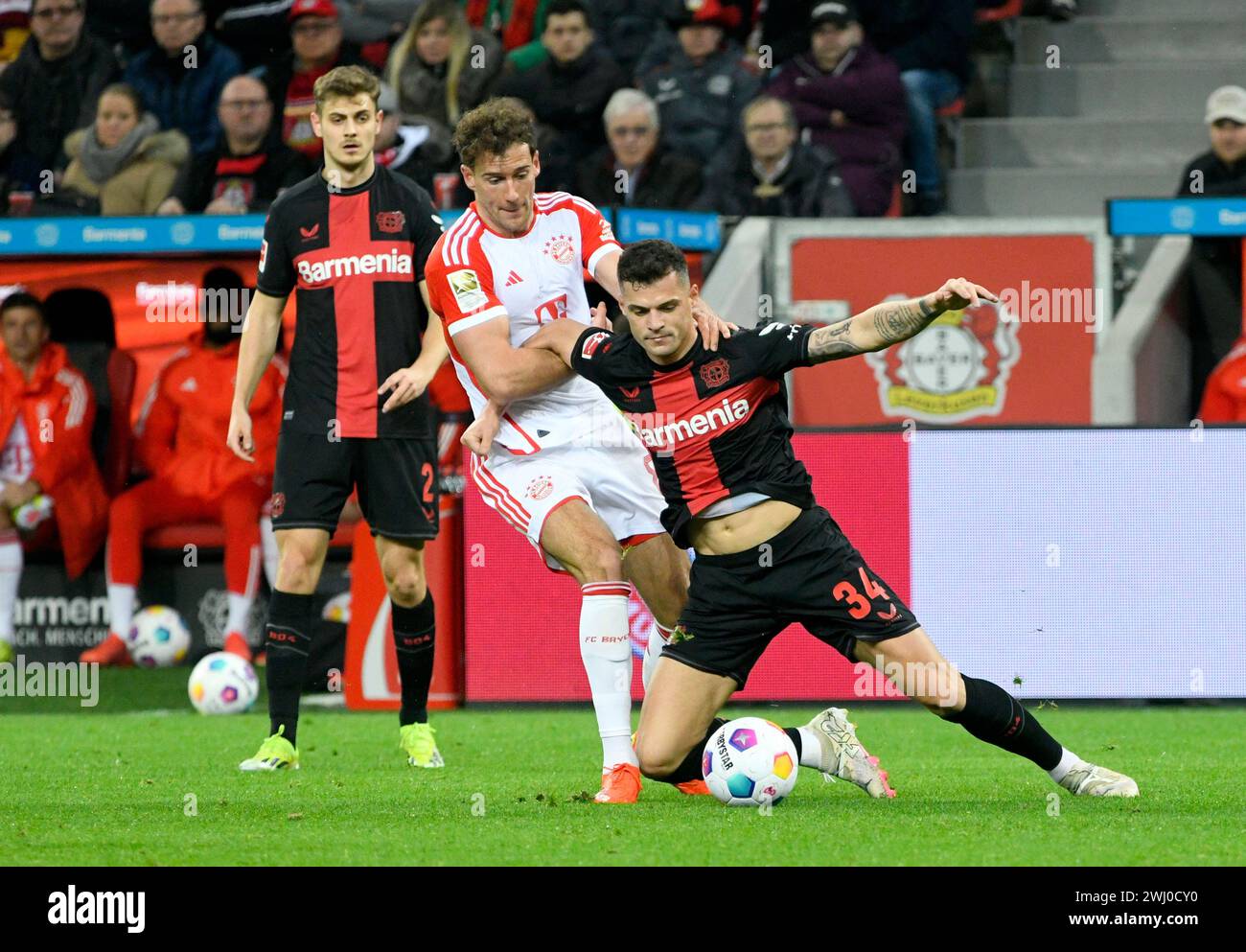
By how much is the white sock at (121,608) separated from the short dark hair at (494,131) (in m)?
5.94

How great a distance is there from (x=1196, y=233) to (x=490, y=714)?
15.0 ft

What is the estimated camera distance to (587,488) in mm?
6707

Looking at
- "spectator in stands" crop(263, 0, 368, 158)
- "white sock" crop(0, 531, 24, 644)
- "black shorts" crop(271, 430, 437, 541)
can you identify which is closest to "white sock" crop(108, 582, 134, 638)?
"white sock" crop(0, 531, 24, 644)

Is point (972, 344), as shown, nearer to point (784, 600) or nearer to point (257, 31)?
point (257, 31)

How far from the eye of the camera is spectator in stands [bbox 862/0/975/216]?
515 inches

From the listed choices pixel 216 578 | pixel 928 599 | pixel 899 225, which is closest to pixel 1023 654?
pixel 928 599

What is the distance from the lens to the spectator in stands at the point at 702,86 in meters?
12.9

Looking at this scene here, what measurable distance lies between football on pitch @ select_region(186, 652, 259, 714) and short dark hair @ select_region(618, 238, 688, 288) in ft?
15.2

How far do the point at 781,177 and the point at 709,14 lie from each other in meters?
1.38

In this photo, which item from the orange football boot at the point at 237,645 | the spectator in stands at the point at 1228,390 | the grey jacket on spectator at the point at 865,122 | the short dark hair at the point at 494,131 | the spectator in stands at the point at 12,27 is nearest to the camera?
the short dark hair at the point at 494,131

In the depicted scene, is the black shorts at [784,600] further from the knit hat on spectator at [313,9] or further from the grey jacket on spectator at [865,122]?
the knit hat on spectator at [313,9]

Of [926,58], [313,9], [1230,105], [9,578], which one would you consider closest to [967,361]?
[1230,105]

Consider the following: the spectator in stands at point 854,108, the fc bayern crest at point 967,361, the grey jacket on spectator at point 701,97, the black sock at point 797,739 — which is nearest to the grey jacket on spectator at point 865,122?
the spectator in stands at point 854,108
